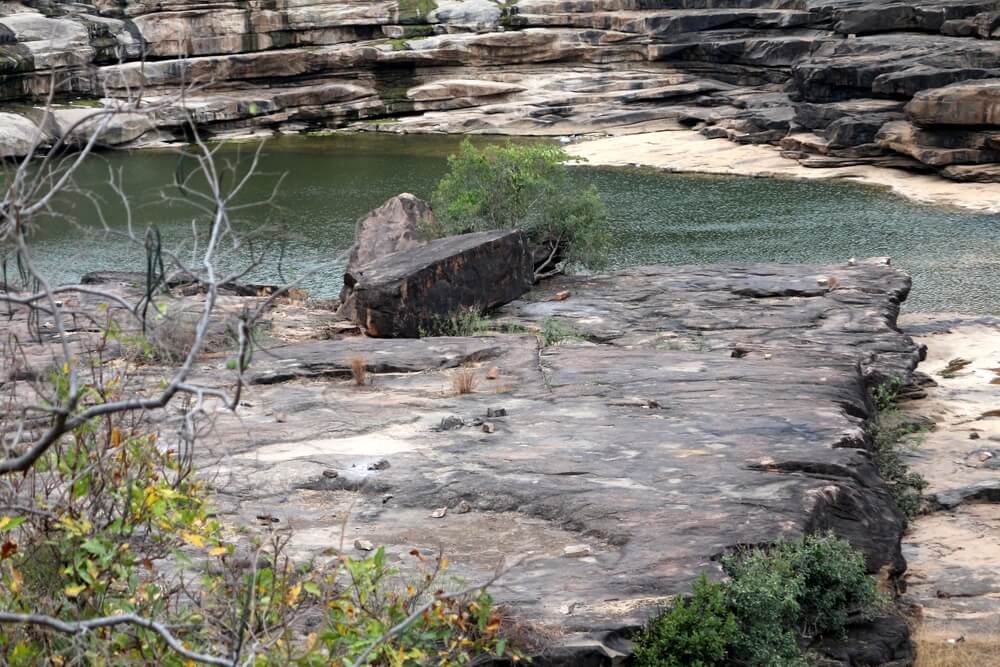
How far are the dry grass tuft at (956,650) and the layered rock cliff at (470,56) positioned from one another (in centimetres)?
3118

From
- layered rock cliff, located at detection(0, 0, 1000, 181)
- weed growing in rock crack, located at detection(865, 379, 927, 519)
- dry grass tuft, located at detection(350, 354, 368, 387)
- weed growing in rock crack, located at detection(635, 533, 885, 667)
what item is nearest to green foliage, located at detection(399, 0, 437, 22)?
layered rock cliff, located at detection(0, 0, 1000, 181)

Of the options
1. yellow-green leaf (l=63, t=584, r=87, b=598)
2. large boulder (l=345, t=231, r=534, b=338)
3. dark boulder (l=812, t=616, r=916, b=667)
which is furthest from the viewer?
large boulder (l=345, t=231, r=534, b=338)

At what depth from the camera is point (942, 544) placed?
9.98 metres

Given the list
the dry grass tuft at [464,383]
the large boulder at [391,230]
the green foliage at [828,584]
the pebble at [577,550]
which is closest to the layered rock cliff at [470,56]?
the large boulder at [391,230]

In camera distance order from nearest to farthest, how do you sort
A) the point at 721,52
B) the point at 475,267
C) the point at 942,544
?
the point at 942,544
the point at 475,267
the point at 721,52

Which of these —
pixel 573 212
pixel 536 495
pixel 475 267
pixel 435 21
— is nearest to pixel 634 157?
pixel 435 21

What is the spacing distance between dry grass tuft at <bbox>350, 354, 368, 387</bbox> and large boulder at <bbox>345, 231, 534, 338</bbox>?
8.69 ft

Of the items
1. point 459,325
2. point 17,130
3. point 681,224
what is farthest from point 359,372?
point 17,130

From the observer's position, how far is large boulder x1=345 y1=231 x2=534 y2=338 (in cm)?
1430

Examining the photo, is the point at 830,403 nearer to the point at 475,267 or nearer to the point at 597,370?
the point at 597,370

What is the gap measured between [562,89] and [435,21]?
689 centimetres

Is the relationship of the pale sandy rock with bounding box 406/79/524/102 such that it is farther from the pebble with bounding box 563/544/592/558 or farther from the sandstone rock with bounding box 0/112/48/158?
the pebble with bounding box 563/544/592/558

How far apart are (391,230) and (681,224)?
37.6 ft

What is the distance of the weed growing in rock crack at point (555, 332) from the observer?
1405 centimetres
